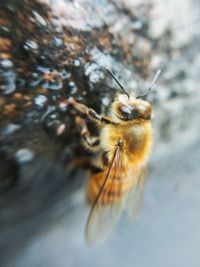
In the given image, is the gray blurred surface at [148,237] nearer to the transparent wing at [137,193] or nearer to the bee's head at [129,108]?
the transparent wing at [137,193]

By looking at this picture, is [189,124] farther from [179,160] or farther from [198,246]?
[198,246]

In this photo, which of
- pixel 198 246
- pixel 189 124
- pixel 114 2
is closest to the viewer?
pixel 114 2

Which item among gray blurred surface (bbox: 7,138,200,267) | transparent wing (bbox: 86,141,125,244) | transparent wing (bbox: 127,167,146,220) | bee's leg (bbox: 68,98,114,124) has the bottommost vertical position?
gray blurred surface (bbox: 7,138,200,267)

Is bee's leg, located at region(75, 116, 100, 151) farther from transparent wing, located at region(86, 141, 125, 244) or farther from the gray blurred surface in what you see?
the gray blurred surface

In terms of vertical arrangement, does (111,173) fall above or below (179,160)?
above

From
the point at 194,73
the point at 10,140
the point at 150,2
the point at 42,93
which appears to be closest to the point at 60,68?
the point at 42,93

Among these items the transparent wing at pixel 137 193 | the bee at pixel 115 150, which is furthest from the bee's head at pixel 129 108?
the transparent wing at pixel 137 193

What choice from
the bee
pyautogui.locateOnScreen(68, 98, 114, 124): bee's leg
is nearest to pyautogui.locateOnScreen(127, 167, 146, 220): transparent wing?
the bee
